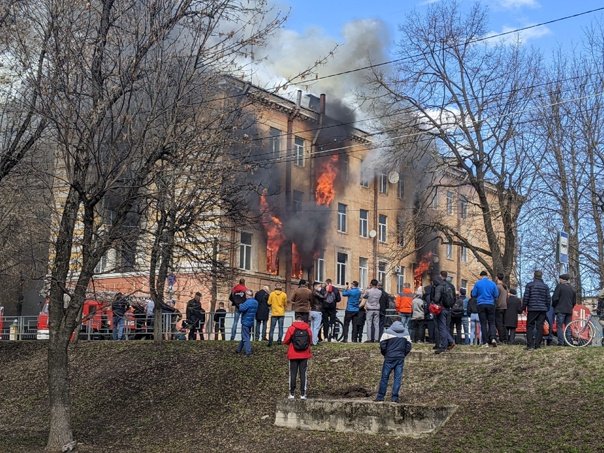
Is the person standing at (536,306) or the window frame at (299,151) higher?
the window frame at (299,151)

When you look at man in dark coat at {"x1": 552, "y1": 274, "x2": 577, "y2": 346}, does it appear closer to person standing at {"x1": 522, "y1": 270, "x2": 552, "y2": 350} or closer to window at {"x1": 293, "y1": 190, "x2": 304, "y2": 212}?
person standing at {"x1": 522, "y1": 270, "x2": 552, "y2": 350}

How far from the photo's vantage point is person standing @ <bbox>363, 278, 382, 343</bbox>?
72.9 ft

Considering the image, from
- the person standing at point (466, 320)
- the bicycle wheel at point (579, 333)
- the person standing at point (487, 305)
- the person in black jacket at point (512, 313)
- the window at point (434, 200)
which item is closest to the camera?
the bicycle wheel at point (579, 333)

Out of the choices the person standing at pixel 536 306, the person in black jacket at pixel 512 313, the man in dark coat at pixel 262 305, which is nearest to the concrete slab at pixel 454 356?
the person standing at pixel 536 306

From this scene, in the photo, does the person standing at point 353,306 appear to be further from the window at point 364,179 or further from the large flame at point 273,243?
the window at point 364,179

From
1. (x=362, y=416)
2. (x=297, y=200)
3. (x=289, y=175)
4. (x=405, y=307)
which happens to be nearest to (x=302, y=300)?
(x=405, y=307)

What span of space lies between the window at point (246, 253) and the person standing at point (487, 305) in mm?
28252

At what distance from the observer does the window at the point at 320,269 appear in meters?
52.0

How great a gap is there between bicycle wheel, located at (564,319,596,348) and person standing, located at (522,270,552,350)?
1.06 meters

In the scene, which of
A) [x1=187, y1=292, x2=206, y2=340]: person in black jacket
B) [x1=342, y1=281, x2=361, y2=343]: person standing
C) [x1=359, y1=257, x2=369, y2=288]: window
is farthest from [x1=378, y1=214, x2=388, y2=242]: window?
[x1=342, y1=281, x2=361, y2=343]: person standing

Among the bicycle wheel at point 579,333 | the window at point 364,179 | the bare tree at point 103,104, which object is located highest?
the window at point 364,179

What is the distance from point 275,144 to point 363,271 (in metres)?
16.0

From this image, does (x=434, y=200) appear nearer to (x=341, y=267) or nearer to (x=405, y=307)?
(x=341, y=267)

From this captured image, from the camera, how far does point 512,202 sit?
118ft
